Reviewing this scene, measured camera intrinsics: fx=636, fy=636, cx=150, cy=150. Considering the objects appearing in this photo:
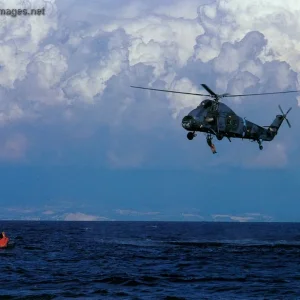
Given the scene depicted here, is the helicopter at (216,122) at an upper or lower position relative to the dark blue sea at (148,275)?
upper

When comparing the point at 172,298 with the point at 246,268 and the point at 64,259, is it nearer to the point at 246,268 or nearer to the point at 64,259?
the point at 246,268

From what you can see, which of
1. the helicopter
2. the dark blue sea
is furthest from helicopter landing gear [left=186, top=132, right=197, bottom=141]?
the dark blue sea

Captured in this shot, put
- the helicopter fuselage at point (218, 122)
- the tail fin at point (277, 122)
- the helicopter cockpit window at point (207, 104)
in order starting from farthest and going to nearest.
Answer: the tail fin at point (277, 122), the helicopter cockpit window at point (207, 104), the helicopter fuselage at point (218, 122)

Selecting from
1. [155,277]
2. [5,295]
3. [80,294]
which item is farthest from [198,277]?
[5,295]

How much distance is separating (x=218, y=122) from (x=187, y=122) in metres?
3.79

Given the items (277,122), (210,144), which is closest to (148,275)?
(210,144)

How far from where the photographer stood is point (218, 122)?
184 ft

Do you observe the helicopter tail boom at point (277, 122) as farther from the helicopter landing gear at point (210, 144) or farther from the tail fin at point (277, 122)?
the helicopter landing gear at point (210, 144)

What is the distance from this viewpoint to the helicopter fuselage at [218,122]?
54031mm

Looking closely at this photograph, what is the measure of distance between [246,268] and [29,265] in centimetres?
2302

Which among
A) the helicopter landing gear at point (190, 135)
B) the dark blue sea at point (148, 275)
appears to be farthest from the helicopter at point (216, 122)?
the dark blue sea at point (148, 275)

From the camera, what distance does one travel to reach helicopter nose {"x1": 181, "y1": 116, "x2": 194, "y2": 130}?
176 feet

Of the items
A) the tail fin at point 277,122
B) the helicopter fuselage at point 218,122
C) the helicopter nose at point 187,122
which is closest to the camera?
the helicopter nose at point 187,122

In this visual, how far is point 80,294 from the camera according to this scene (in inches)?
1849
